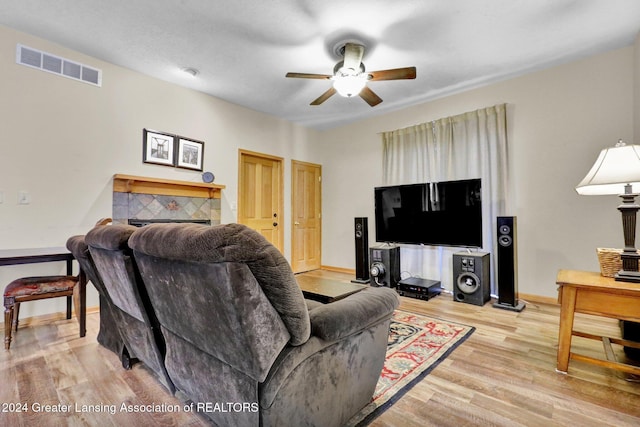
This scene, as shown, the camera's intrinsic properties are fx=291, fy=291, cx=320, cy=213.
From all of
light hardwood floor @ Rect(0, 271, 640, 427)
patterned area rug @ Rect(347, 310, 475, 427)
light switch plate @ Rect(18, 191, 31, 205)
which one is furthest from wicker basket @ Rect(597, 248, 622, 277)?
light switch plate @ Rect(18, 191, 31, 205)

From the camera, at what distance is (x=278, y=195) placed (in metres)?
5.04

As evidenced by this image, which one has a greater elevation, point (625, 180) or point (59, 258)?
point (625, 180)

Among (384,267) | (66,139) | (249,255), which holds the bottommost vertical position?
(384,267)

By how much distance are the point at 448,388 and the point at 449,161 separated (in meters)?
3.09

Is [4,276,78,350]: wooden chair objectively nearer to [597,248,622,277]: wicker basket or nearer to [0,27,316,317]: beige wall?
[0,27,316,317]: beige wall

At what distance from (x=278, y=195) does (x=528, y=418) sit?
4.21 metres

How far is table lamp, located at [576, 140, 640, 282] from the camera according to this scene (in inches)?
67.9

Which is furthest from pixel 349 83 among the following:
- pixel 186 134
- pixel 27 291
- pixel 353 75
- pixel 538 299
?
pixel 538 299

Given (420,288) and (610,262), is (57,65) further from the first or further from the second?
(610,262)

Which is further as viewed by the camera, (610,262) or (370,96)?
(370,96)

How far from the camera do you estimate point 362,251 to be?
454 centimetres

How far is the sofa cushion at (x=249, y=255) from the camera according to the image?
89cm

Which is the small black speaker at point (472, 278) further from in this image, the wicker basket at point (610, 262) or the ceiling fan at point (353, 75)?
the ceiling fan at point (353, 75)

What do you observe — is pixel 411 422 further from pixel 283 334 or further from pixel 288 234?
pixel 288 234
